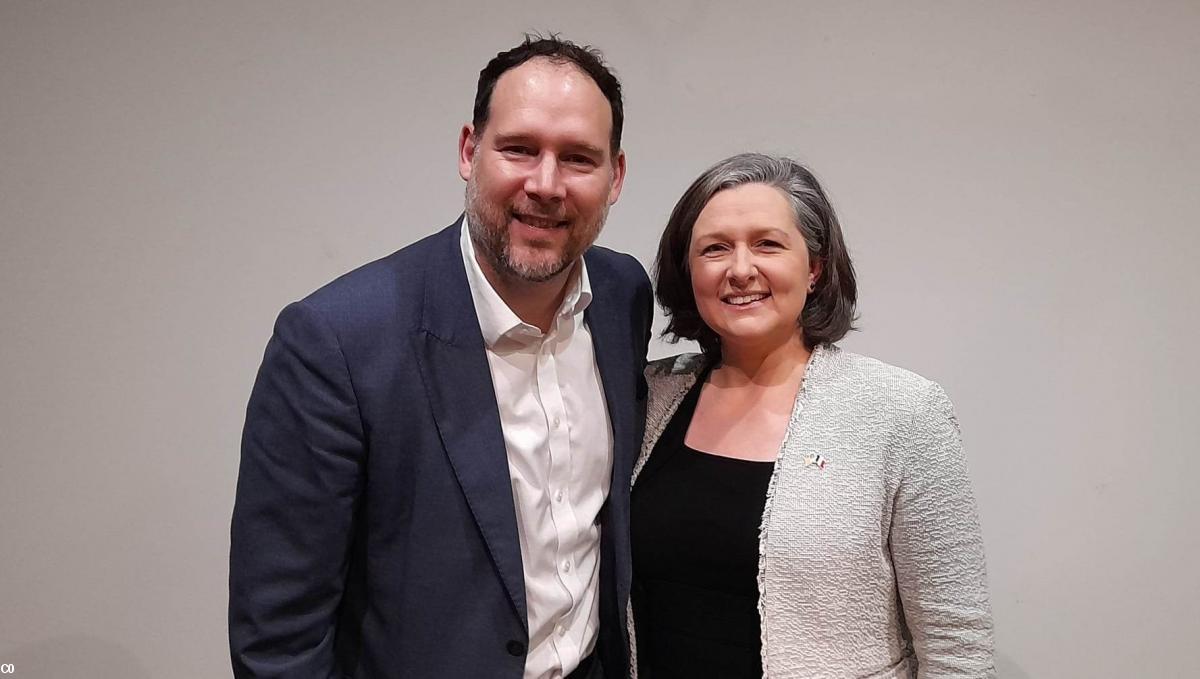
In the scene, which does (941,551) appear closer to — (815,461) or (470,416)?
(815,461)

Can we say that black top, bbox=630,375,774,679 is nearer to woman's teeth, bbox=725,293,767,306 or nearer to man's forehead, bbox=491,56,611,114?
woman's teeth, bbox=725,293,767,306

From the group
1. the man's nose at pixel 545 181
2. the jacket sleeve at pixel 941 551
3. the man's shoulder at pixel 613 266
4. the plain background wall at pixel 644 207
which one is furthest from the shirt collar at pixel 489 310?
the plain background wall at pixel 644 207

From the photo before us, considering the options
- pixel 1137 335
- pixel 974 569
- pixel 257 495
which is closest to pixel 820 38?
pixel 1137 335

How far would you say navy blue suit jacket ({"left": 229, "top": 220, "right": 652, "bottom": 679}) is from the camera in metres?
1.08

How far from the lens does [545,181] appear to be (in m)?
1.14

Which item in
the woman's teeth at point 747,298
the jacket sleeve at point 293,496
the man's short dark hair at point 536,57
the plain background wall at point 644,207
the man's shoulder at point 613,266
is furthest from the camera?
the plain background wall at point 644,207

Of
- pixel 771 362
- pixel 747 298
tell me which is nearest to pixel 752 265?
pixel 747 298

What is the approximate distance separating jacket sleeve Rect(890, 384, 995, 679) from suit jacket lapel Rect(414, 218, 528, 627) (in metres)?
0.58

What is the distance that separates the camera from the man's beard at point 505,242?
1.17m

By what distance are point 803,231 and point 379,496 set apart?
770mm

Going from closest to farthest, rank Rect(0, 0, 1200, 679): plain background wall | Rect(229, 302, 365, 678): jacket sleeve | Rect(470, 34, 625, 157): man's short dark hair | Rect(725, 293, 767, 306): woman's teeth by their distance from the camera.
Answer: Rect(229, 302, 365, 678): jacket sleeve, Rect(470, 34, 625, 157): man's short dark hair, Rect(725, 293, 767, 306): woman's teeth, Rect(0, 0, 1200, 679): plain background wall

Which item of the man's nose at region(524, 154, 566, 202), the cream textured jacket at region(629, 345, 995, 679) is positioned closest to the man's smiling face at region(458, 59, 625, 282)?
the man's nose at region(524, 154, 566, 202)

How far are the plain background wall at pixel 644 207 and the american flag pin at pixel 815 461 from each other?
2.51 ft

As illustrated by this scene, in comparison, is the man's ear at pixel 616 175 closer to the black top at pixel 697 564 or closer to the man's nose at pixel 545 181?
the man's nose at pixel 545 181
